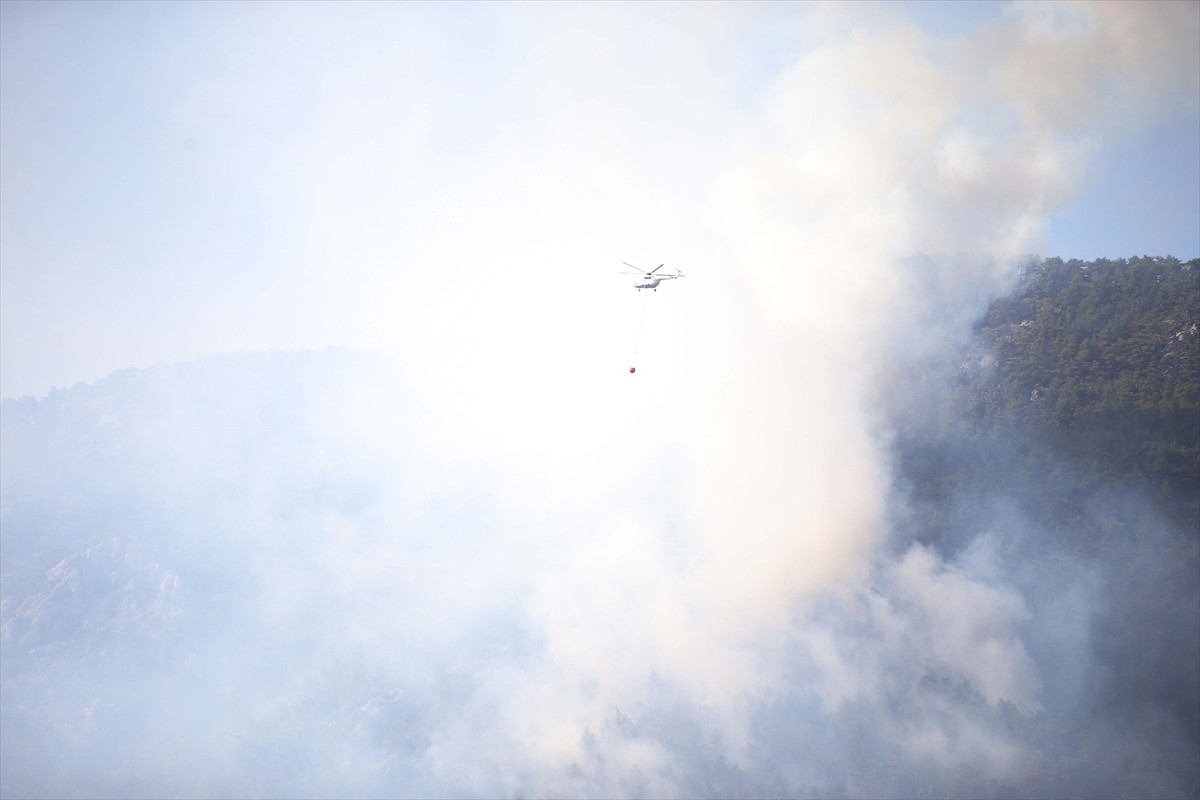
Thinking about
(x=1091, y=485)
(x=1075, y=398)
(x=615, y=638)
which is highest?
(x=1075, y=398)

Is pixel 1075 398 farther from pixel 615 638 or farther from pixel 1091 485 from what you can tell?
pixel 615 638

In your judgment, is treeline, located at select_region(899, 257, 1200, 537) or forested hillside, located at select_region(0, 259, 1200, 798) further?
treeline, located at select_region(899, 257, 1200, 537)

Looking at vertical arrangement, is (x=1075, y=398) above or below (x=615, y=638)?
above

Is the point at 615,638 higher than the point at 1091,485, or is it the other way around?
the point at 1091,485

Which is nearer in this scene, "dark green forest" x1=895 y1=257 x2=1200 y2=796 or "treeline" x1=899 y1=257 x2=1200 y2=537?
"dark green forest" x1=895 y1=257 x2=1200 y2=796

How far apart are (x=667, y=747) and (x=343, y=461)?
77194 millimetres

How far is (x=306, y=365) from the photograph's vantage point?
499 ft

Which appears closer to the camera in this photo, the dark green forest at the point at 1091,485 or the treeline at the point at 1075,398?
the dark green forest at the point at 1091,485

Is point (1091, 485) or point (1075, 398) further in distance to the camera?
point (1075, 398)

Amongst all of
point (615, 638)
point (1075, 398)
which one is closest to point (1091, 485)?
point (1075, 398)

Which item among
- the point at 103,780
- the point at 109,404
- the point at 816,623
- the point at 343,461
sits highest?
the point at 109,404

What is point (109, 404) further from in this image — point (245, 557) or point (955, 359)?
point (955, 359)

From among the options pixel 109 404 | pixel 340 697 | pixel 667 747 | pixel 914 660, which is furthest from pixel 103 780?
pixel 914 660

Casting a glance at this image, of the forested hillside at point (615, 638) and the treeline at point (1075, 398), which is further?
the treeline at point (1075, 398)
